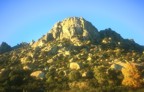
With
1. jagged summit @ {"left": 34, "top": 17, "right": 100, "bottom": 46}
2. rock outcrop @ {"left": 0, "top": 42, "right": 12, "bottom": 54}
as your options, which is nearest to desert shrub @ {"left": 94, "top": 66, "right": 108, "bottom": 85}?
jagged summit @ {"left": 34, "top": 17, "right": 100, "bottom": 46}

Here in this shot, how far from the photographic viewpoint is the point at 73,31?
138375 millimetres

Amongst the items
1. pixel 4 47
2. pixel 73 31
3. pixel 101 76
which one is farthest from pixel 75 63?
pixel 4 47

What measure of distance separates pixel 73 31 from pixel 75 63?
4929 centimetres

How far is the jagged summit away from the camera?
13488cm

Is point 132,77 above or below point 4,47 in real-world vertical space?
below

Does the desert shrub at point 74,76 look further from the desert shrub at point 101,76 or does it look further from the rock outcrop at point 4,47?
the rock outcrop at point 4,47

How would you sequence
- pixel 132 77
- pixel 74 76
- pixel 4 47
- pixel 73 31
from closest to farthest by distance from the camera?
1. pixel 132 77
2. pixel 74 76
3. pixel 73 31
4. pixel 4 47

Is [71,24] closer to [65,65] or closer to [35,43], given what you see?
[35,43]

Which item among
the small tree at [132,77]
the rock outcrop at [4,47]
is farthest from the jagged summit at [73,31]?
the small tree at [132,77]

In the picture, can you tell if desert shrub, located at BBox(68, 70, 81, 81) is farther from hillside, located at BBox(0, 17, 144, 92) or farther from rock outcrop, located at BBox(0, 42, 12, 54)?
rock outcrop, located at BBox(0, 42, 12, 54)

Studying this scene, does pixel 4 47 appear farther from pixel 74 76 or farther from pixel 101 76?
pixel 101 76

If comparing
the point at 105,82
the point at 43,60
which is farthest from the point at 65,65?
the point at 105,82

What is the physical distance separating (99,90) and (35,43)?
327 feet

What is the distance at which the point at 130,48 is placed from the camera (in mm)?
127875
